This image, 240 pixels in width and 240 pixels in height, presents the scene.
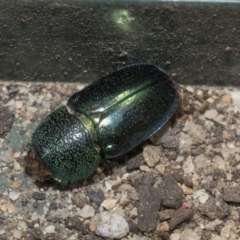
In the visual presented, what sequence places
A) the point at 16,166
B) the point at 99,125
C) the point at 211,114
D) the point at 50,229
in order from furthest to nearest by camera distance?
1. the point at 211,114
2. the point at 16,166
3. the point at 50,229
4. the point at 99,125

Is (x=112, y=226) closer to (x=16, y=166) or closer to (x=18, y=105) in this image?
(x=16, y=166)

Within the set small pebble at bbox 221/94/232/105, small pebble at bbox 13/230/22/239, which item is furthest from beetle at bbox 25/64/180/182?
small pebble at bbox 221/94/232/105

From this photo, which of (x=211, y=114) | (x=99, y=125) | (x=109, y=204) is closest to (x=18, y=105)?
(x=99, y=125)

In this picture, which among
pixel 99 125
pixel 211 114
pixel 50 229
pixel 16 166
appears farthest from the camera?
pixel 211 114

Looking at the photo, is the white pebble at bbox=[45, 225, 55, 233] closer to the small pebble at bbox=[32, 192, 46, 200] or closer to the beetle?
the small pebble at bbox=[32, 192, 46, 200]

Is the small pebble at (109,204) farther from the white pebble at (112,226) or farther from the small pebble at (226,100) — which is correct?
the small pebble at (226,100)

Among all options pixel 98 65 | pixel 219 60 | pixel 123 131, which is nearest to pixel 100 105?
pixel 123 131

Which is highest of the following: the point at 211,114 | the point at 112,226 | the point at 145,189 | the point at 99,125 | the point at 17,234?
the point at 99,125
